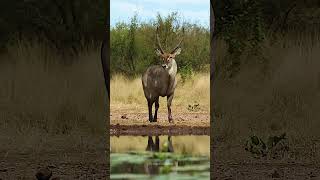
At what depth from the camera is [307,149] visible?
4.80 m

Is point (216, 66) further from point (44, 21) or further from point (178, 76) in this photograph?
point (44, 21)

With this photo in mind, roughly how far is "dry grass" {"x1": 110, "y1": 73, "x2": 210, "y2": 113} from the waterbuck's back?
60 millimetres

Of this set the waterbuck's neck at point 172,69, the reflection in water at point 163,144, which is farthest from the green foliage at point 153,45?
the reflection in water at point 163,144

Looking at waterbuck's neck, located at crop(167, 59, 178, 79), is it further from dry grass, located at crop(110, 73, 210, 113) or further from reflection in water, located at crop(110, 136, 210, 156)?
reflection in water, located at crop(110, 136, 210, 156)

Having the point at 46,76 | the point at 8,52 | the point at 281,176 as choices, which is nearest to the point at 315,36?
the point at 281,176

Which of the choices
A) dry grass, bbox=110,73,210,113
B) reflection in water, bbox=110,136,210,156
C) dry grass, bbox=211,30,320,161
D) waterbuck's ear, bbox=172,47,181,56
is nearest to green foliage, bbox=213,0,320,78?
dry grass, bbox=211,30,320,161

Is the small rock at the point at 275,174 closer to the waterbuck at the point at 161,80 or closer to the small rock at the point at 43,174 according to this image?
the waterbuck at the point at 161,80

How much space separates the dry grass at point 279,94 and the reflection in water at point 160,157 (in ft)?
1.41

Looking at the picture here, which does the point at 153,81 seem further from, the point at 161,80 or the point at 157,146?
the point at 157,146

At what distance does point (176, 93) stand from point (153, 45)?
54 cm

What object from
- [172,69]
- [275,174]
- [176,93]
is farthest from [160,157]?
[275,174]

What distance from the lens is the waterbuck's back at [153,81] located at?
557 centimetres

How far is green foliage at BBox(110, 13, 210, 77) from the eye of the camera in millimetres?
5395

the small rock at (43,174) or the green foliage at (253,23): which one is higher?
the green foliage at (253,23)
